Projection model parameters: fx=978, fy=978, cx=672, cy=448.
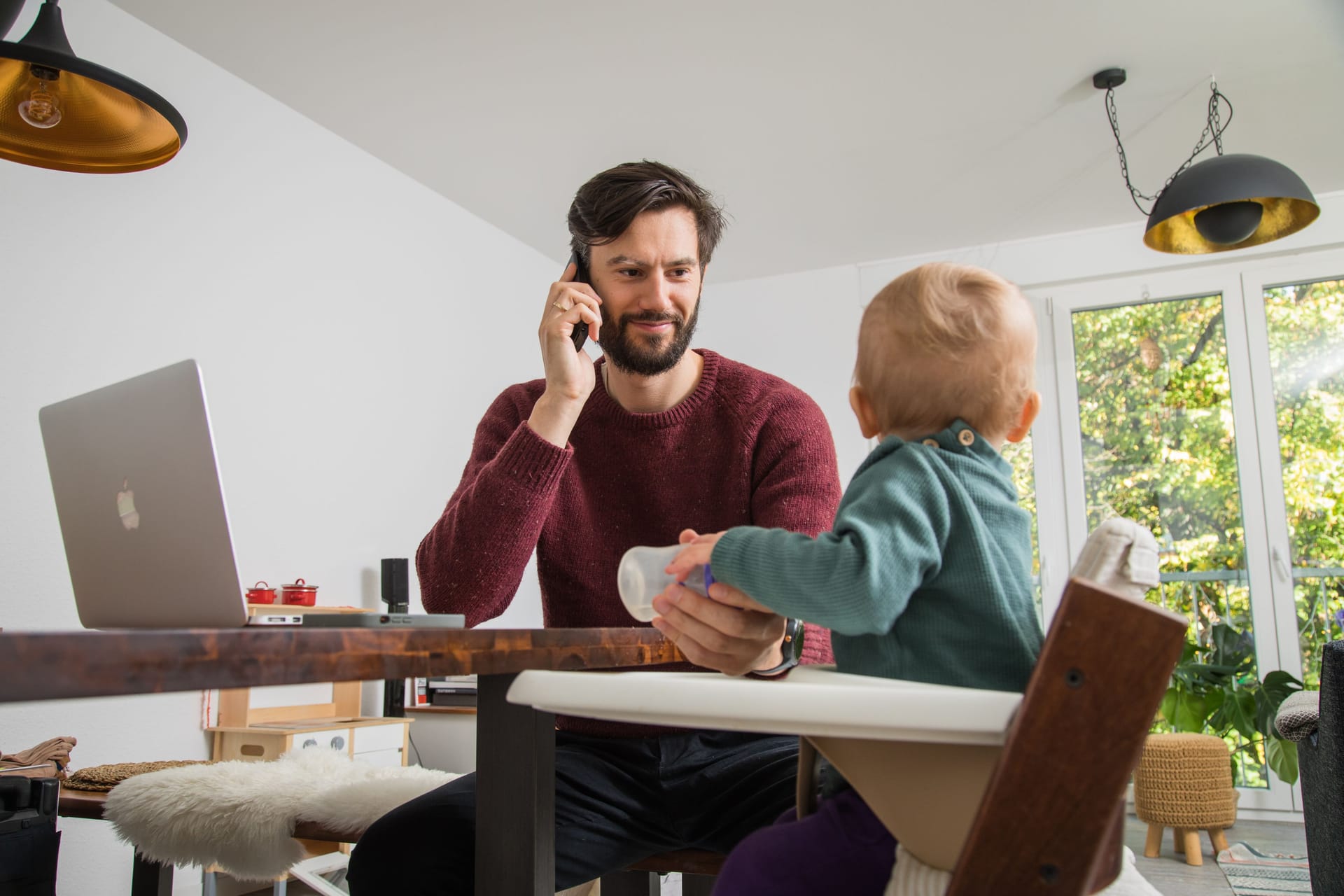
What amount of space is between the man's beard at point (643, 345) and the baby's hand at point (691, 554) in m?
0.78

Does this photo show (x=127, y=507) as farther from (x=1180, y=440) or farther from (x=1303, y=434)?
(x=1303, y=434)

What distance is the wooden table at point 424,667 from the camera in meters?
0.42

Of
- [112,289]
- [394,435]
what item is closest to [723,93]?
[394,435]

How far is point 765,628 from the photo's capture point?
85 centimetres

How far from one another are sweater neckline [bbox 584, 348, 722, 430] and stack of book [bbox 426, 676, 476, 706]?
2.41 m

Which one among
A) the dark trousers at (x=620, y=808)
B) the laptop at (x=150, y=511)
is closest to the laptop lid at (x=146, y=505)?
the laptop at (x=150, y=511)

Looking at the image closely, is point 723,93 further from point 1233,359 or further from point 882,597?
point 882,597

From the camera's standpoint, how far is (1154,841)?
11.5 feet

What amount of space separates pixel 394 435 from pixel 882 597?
356cm

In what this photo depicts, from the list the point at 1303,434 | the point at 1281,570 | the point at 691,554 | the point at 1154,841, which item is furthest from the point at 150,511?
the point at 1303,434

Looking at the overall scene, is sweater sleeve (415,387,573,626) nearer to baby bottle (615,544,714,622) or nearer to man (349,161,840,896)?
man (349,161,840,896)

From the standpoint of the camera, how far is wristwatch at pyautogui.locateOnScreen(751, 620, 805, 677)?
100 cm

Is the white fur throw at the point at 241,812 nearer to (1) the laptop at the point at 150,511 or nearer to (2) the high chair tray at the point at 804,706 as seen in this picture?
(1) the laptop at the point at 150,511

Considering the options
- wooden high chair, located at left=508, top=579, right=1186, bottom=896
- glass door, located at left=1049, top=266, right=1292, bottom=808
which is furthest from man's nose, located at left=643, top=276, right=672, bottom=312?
glass door, located at left=1049, top=266, right=1292, bottom=808
